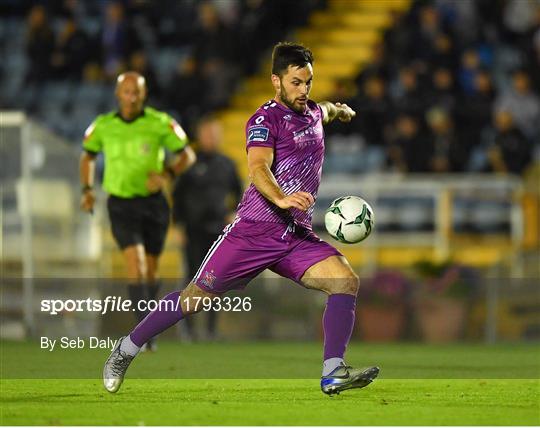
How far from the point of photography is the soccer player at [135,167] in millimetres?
11516

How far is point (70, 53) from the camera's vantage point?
67.8 ft

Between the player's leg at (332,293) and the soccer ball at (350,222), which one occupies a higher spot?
the soccer ball at (350,222)

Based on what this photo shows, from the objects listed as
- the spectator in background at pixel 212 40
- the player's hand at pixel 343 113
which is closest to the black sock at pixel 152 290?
the player's hand at pixel 343 113

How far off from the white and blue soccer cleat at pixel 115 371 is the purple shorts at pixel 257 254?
0.58m

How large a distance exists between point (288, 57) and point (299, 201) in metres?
0.89

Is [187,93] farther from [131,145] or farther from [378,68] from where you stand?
[131,145]

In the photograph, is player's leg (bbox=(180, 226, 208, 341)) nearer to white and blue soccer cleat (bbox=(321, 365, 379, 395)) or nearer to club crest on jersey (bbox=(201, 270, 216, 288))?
club crest on jersey (bbox=(201, 270, 216, 288))

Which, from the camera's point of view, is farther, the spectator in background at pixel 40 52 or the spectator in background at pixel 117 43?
the spectator in background at pixel 40 52

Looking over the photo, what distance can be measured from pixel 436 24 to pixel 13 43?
22.4ft

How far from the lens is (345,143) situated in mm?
17984

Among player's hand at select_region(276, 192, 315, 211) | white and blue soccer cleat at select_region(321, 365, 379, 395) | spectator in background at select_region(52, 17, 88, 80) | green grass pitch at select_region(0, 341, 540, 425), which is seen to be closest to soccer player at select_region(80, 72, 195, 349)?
green grass pitch at select_region(0, 341, 540, 425)

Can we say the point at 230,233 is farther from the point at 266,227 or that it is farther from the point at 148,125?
the point at 148,125

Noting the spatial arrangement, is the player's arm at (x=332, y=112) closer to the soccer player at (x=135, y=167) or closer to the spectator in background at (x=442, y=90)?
the soccer player at (x=135, y=167)

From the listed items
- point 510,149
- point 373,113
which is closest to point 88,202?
point 510,149
